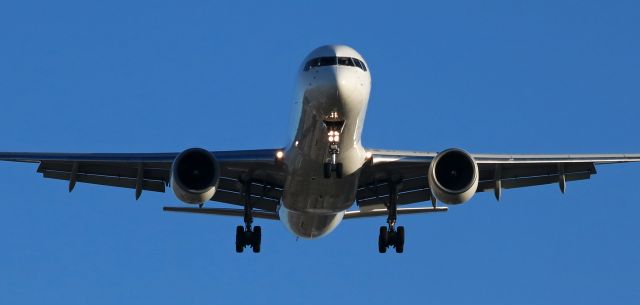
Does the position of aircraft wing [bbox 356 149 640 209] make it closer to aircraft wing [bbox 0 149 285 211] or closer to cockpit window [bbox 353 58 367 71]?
aircraft wing [bbox 0 149 285 211]

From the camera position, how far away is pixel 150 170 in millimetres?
38406

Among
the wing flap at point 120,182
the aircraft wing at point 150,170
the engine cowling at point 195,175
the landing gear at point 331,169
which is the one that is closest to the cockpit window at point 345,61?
the landing gear at point 331,169

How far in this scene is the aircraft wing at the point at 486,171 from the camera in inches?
1416

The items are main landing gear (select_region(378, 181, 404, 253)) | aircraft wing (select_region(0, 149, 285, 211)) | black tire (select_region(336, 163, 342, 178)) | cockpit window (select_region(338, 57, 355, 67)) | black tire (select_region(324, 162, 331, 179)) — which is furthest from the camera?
main landing gear (select_region(378, 181, 404, 253))

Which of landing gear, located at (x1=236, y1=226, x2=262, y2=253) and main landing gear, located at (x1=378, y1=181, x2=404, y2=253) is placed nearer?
main landing gear, located at (x1=378, y1=181, x2=404, y2=253)

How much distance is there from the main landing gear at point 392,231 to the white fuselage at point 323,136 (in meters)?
1.61

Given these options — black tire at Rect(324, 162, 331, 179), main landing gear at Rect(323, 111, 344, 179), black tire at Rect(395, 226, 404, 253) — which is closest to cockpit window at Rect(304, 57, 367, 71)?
main landing gear at Rect(323, 111, 344, 179)

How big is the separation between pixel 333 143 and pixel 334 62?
6.86 ft

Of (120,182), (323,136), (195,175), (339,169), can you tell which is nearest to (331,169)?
(339,169)

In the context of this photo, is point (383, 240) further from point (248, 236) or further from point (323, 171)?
point (323, 171)

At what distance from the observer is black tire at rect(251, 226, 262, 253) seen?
3900cm

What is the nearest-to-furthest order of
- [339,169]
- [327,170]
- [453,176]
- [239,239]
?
1. [327,170]
2. [339,169]
3. [453,176]
4. [239,239]

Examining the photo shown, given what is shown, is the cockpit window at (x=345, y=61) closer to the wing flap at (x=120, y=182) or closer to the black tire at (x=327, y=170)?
the black tire at (x=327, y=170)

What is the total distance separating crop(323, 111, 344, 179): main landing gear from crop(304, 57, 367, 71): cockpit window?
1456 millimetres
